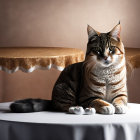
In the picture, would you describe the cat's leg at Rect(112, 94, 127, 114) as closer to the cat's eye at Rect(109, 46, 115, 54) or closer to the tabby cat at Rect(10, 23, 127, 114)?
the tabby cat at Rect(10, 23, 127, 114)

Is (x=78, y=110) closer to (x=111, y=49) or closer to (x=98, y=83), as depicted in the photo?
(x=98, y=83)

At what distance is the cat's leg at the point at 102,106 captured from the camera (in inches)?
58.9

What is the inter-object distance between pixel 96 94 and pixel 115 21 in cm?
202

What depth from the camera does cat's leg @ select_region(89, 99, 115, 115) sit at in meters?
1.50

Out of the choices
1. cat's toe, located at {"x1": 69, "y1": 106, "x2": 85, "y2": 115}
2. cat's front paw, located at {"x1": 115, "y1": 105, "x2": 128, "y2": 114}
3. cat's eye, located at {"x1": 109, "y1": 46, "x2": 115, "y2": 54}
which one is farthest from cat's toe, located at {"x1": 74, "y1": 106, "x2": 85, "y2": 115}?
cat's eye, located at {"x1": 109, "y1": 46, "x2": 115, "y2": 54}

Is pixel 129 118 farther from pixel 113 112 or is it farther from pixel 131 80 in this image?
pixel 131 80

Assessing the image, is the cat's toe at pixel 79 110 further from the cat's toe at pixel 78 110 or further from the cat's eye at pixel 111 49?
the cat's eye at pixel 111 49

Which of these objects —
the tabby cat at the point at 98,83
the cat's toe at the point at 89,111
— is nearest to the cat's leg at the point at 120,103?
the tabby cat at the point at 98,83

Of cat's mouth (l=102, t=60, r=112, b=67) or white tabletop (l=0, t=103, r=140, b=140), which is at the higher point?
cat's mouth (l=102, t=60, r=112, b=67)

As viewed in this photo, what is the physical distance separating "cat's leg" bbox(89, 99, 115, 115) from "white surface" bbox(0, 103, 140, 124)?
3cm

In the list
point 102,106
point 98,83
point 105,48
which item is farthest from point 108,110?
point 105,48

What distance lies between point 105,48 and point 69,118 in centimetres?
34

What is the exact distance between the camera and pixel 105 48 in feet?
5.07

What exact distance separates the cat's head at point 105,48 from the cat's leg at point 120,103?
0.16 meters
